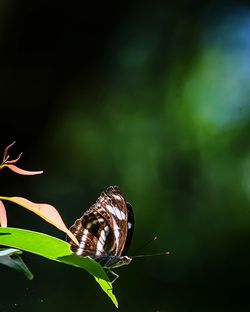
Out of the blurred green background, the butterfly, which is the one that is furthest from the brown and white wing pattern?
the blurred green background

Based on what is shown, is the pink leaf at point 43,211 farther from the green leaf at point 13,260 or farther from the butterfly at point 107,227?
the butterfly at point 107,227

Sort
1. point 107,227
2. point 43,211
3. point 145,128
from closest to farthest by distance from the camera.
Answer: point 43,211 → point 107,227 → point 145,128

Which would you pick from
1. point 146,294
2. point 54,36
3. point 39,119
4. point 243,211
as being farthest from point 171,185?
point 54,36

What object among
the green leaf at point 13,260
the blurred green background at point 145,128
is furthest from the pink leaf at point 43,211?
the blurred green background at point 145,128

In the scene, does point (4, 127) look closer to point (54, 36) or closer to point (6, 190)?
point (6, 190)

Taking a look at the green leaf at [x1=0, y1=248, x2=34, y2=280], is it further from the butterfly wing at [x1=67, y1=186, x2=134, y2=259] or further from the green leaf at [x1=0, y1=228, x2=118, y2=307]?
the butterfly wing at [x1=67, y1=186, x2=134, y2=259]

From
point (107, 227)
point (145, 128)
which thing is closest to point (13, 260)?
point (107, 227)

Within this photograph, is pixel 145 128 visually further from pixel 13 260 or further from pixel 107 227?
pixel 13 260
